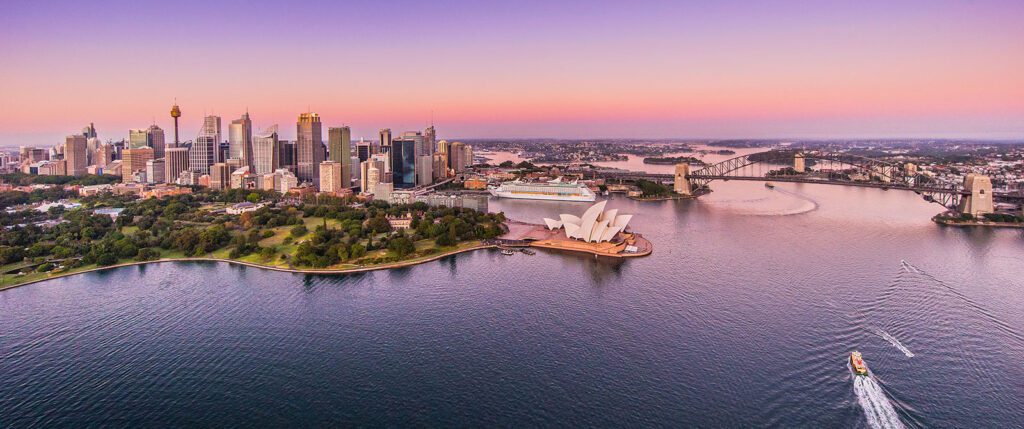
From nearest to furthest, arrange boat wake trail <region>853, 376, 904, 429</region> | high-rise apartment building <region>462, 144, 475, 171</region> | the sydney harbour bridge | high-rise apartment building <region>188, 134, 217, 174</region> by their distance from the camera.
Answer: boat wake trail <region>853, 376, 904, 429</region>
the sydney harbour bridge
high-rise apartment building <region>188, 134, 217, 174</region>
high-rise apartment building <region>462, 144, 475, 171</region>

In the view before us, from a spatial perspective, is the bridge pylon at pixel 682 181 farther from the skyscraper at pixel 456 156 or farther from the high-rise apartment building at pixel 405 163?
the skyscraper at pixel 456 156

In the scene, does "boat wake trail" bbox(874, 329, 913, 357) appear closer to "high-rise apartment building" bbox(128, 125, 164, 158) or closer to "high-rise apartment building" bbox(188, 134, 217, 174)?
"high-rise apartment building" bbox(188, 134, 217, 174)

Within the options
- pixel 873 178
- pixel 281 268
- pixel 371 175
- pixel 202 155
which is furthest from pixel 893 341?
pixel 202 155

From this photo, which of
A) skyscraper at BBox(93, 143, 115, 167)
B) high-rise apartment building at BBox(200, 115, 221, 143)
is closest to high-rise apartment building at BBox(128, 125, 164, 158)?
skyscraper at BBox(93, 143, 115, 167)

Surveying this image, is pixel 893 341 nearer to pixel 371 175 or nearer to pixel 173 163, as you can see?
pixel 371 175

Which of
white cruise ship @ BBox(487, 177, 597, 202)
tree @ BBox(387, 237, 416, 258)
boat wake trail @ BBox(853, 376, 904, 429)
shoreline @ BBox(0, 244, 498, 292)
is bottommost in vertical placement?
boat wake trail @ BBox(853, 376, 904, 429)

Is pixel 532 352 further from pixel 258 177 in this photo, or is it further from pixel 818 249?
pixel 258 177

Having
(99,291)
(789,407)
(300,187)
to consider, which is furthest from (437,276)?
(300,187)
